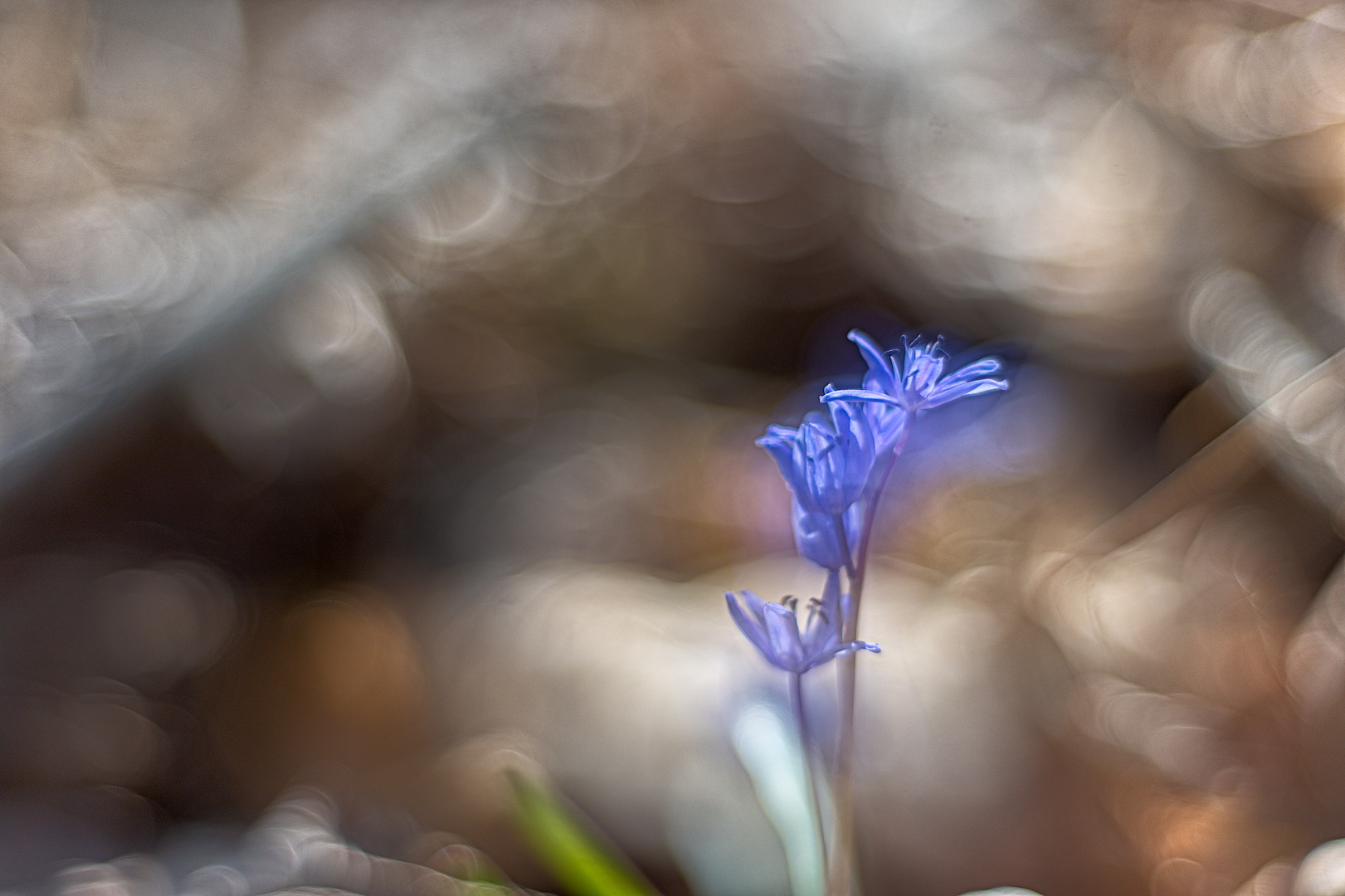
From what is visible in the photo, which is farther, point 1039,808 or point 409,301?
point 409,301

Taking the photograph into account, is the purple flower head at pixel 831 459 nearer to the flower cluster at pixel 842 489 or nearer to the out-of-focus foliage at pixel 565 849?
the flower cluster at pixel 842 489

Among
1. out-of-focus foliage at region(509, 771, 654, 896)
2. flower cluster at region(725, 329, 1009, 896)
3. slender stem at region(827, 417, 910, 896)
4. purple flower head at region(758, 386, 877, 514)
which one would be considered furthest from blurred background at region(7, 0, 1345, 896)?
purple flower head at region(758, 386, 877, 514)

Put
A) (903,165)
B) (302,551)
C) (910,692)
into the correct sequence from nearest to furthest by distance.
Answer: (910,692)
(302,551)
(903,165)

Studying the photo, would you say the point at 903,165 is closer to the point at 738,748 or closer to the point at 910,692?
the point at 910,692

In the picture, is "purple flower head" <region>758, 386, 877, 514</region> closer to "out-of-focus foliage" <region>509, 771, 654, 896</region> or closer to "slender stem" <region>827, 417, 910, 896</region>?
"slender stem" <region>827, 417, 910, 896</region>

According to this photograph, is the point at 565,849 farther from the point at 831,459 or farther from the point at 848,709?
the point at 831,459

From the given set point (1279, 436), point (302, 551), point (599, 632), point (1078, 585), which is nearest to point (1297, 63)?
point (1279, 436)

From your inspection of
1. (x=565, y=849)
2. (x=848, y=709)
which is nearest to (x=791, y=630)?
(x=848, y=709)

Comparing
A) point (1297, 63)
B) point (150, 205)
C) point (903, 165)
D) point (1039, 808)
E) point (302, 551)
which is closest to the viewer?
point (1039, 808)

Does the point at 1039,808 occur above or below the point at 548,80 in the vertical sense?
below
